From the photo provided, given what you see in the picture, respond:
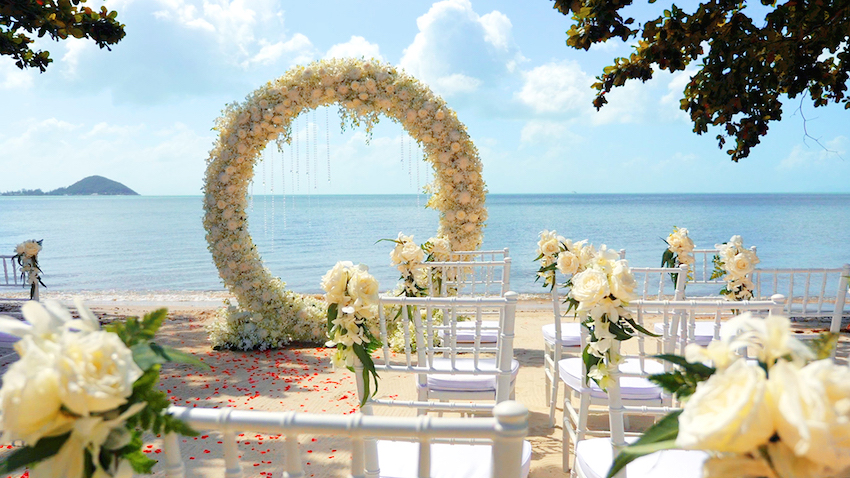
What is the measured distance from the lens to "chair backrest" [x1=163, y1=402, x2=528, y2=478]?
1.00 metres

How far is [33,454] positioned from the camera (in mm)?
843

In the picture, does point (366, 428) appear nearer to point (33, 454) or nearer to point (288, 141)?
point (33, 454)

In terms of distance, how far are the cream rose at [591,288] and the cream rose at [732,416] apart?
128 cm

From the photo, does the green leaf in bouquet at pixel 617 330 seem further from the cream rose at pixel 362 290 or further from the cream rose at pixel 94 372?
the cream rose at pixel 94 372

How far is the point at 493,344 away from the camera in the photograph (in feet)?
14.0

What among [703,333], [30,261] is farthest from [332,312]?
[30,261]

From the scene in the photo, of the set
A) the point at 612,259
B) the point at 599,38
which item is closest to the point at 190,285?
the point at 599,38

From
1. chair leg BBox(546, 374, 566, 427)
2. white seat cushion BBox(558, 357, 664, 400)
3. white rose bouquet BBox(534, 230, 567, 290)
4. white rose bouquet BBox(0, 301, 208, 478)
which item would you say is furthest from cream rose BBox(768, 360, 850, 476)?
chair leg BBox(546, 374, 566, 427)

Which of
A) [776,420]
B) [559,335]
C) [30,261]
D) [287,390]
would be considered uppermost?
[776,420]

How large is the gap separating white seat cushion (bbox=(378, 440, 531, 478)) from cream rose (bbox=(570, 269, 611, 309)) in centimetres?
56

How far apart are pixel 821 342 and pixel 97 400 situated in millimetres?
1061

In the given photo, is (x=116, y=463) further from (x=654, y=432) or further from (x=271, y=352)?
(x=271, y=352)

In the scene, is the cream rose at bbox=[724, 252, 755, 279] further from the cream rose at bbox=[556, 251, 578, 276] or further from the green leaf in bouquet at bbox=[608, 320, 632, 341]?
the green leaf in bouquet at bbox=[608, 320, 632, 341]

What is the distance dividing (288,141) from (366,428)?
217 inches
